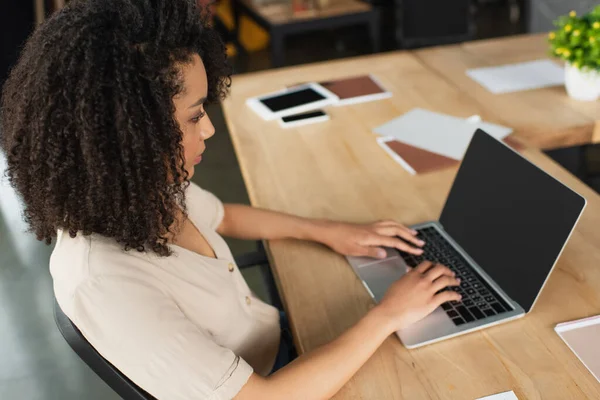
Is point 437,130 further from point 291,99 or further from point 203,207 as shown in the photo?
point 203,207

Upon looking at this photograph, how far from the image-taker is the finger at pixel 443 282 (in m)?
1.03

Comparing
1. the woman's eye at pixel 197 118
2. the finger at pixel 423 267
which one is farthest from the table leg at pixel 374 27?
the woman's eye at pixel 197 118

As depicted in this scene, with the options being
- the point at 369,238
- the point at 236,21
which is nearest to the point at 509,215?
the point at 369,238

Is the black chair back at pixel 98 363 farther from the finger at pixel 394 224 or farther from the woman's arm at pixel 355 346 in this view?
the finger at pixel 394 224

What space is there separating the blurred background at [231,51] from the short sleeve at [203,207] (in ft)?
1.16

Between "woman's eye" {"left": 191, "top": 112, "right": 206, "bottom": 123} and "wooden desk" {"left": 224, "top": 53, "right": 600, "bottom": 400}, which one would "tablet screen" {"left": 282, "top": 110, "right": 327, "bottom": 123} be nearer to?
"wooden desk" {"left": 224, "top": 53, "right": 600, "bottom": 400}

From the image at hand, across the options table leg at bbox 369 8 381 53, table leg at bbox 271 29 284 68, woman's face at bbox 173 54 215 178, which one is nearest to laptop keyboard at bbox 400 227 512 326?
woman's face at bbox 173 54 215 178

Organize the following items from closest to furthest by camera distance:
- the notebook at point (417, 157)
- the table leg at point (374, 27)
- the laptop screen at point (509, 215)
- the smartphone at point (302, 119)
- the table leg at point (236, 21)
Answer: the laptop screen at point (509, 215) → the notebook at point (417, 157) → the smartphone at point (302, 119) → the table leg at point (374, 27) → the table leg at point (236, 21)

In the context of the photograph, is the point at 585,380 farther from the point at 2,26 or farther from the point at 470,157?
the point at 2,26

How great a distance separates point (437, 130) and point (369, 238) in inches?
24.6

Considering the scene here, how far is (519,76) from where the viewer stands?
79.5 inches

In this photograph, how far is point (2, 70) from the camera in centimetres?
340

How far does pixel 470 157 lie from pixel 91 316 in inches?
32.5

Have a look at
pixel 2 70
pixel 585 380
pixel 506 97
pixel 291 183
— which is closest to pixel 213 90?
pixel 291 183
